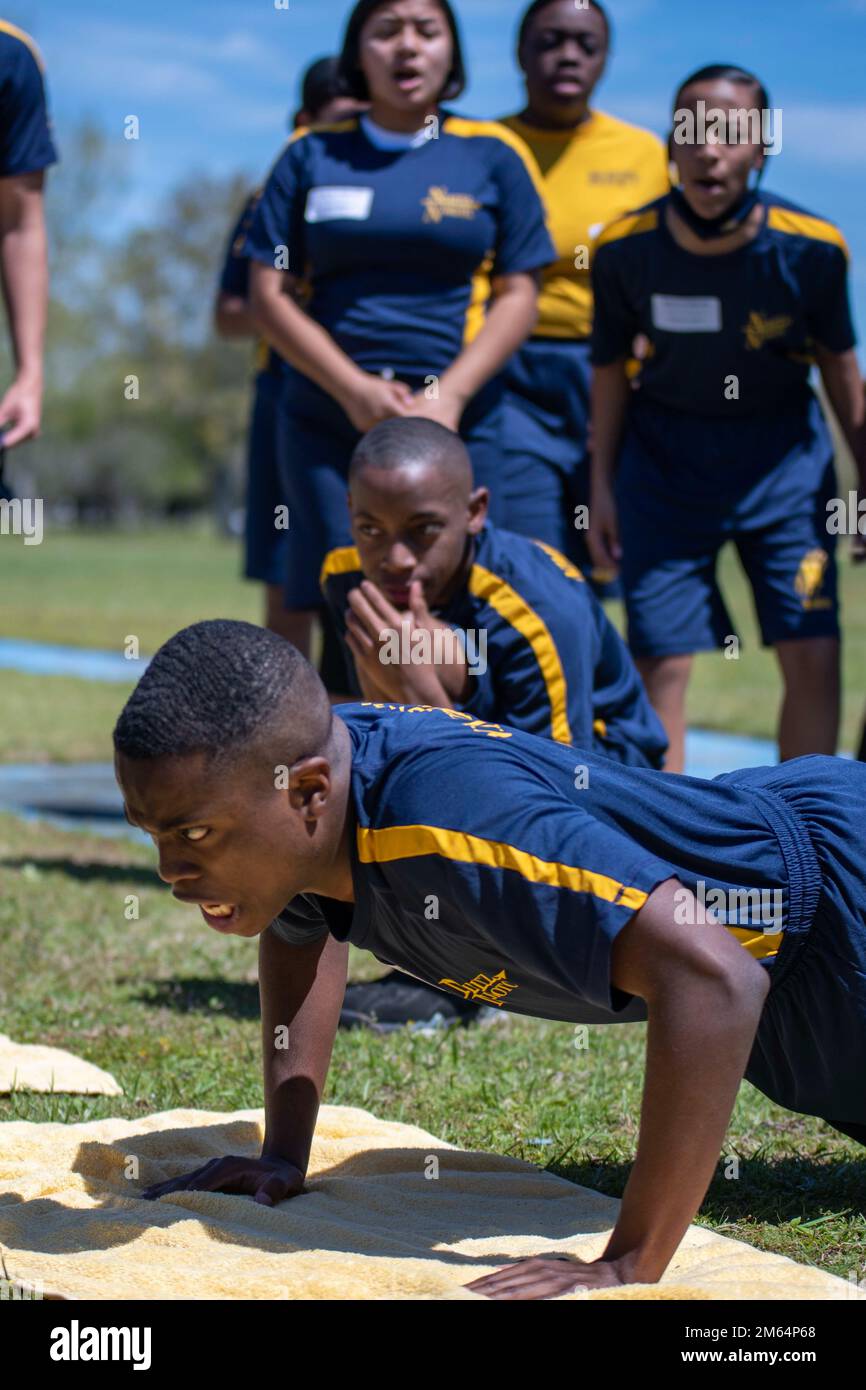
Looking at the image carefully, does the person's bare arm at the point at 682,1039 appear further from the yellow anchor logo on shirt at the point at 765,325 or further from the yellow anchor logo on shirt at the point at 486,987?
the yellow anchor logo on shirt at the point at 765,325

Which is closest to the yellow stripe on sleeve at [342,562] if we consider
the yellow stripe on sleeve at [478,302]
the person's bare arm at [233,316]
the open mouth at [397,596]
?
the open mouth at [397,596]

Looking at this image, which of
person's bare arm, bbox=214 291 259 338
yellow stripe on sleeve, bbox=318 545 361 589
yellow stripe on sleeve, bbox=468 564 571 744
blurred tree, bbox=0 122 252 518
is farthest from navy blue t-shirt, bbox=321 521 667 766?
blurred tree, bbox=0 122 252 518

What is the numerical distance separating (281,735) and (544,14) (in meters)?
4.51

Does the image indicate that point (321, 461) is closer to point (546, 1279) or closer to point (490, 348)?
point (490, 348)

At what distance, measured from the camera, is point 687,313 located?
5.71m

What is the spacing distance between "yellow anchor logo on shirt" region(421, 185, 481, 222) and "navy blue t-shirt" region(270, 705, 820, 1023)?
2838mm

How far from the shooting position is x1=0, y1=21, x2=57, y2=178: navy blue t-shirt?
5035mm

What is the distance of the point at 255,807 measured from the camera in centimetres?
262

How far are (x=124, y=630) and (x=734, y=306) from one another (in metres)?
13.3

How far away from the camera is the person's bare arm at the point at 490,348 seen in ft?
17.4

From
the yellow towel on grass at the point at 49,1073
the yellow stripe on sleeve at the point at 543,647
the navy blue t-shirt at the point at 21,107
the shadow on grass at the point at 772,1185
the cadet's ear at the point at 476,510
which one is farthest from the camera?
the navy blue t-shirt at the point at 21,107

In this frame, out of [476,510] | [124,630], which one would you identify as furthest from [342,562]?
[124,630]

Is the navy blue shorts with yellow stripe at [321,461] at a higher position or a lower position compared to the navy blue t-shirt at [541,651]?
higher
